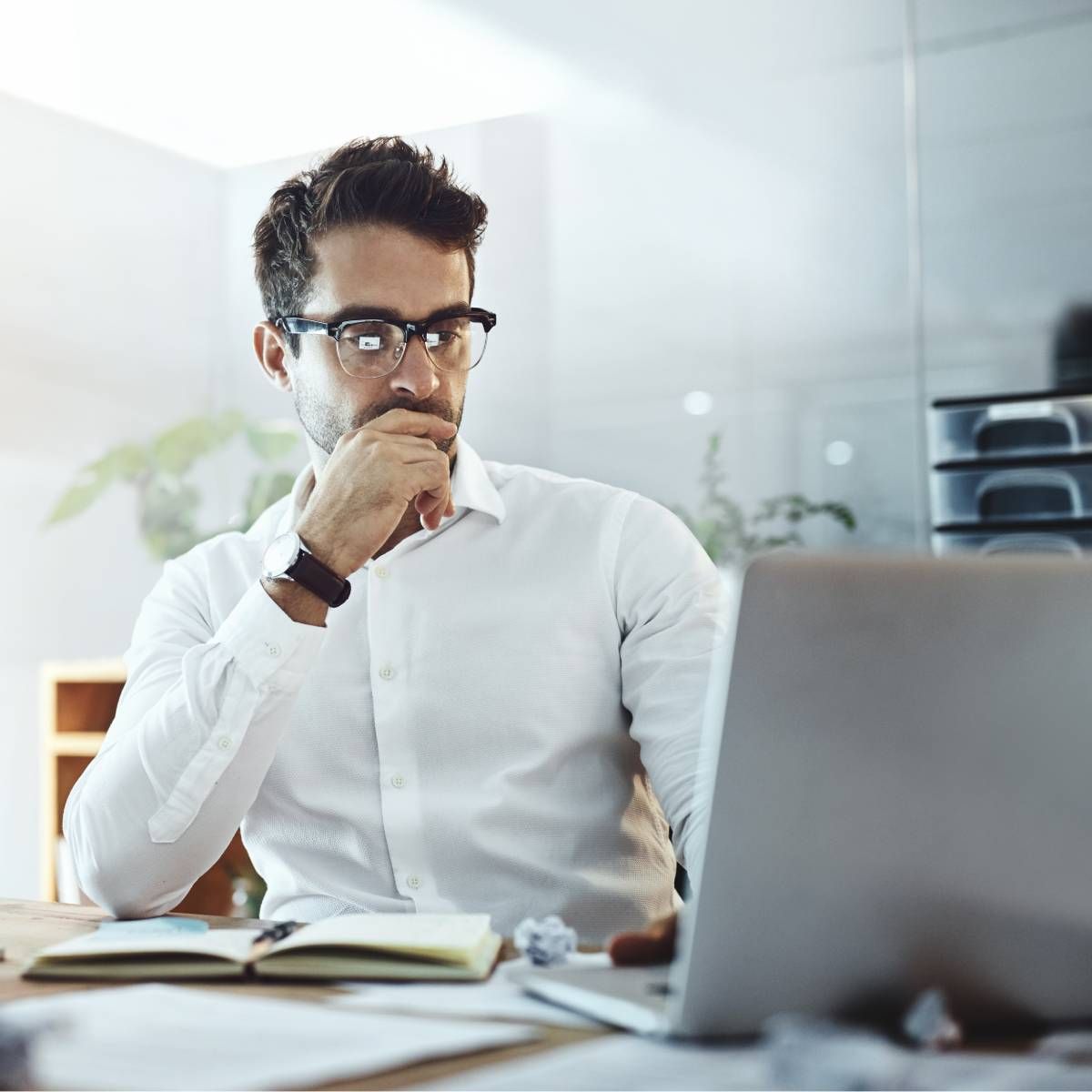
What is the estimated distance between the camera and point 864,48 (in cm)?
310

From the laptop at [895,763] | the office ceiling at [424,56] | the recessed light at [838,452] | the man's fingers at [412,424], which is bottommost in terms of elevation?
the laptop at [895,763]

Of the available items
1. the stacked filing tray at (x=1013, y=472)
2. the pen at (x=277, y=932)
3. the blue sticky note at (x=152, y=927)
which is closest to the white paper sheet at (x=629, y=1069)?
the pen at (x=277, y=932)

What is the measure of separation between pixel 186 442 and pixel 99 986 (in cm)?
298

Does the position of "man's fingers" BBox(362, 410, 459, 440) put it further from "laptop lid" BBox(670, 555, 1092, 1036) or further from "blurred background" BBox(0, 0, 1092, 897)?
"blurred background" BBox(0, 0, 1092, 897)

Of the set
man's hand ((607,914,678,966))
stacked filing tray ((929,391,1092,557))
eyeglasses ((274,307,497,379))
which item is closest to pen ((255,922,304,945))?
man's hand ((607,914,678,966))

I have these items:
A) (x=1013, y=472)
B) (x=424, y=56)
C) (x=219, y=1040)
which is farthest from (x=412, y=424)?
(x=424, y=56)

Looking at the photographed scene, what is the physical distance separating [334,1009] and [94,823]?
0.66 metres

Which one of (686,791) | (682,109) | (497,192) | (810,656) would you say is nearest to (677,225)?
(682,109)

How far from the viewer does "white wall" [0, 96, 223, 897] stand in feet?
12.3

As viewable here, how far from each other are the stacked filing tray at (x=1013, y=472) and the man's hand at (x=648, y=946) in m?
2.04

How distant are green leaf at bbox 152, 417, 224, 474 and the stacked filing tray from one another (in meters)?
1.94

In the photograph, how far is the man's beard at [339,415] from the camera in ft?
5.23

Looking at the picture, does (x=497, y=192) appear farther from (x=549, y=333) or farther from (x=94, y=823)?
(x=94, y=823)

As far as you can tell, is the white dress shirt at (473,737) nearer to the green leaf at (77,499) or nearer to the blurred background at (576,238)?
the blurred background at (576,238)
